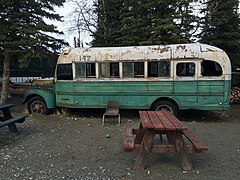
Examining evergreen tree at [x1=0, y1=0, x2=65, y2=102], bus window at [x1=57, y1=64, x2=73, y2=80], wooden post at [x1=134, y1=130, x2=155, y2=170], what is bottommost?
wooden post at [x1=134, y1=130, x2=155, y2=170]

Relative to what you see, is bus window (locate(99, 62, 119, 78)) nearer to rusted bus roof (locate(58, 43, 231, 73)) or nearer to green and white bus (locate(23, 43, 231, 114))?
green and white bus (locate(23, 43, 231, 114))

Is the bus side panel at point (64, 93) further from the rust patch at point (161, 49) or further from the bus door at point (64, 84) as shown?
the rust patch at point (161, 49)

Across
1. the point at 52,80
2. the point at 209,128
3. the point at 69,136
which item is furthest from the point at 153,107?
the point at 52,80

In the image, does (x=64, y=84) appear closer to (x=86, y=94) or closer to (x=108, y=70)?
(x=86, y=94)

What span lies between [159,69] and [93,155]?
4.35 metres

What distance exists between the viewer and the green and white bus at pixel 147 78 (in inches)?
311

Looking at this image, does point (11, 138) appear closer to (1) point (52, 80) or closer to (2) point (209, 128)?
(1) point (52, 80)

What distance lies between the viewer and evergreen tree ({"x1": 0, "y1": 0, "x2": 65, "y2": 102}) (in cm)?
988

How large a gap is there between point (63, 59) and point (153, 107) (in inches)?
148

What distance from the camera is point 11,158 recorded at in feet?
15.4

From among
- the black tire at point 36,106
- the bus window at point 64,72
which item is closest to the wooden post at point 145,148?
the bus window at point 64,72

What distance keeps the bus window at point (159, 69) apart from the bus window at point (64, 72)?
2.95 metres

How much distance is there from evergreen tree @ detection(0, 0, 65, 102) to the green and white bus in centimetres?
194

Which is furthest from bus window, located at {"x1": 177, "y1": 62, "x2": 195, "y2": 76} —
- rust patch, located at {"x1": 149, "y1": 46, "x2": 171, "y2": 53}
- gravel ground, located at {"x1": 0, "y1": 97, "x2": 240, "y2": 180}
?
gravel ground, located at {"x1": 0, "y1": 97, "x2": 240, "y2": 180}
